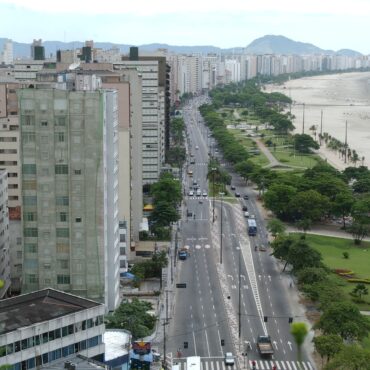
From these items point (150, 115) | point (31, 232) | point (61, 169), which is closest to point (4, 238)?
point (31, 232)

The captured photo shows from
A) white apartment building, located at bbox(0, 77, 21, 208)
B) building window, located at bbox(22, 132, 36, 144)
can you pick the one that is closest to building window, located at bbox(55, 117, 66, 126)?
building window, located at bbox(22, 132, 36, 144)

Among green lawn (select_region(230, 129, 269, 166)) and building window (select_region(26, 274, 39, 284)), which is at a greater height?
green lawn (select_region(230, 129, 269, 166))

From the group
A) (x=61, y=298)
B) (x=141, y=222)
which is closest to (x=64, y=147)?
(x=61, y=298)

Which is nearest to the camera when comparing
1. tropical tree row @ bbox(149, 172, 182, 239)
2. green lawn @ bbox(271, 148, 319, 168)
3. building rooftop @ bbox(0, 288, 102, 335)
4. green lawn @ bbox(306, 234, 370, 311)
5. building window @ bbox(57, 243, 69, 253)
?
building rooftop @ bbox(0, 288, 102, 335)

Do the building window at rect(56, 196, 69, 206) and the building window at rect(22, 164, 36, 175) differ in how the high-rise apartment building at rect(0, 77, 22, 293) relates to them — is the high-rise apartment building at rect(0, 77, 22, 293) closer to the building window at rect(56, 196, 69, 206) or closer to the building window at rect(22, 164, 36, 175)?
the building window at rect(56, 196, 69, 206)

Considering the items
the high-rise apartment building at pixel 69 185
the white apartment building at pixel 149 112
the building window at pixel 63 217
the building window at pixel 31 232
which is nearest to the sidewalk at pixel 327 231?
the white apartment building at pixel 149 112

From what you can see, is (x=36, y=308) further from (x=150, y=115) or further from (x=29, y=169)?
(x=150, y=115)

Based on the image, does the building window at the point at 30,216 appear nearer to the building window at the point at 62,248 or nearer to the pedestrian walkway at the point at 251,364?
the building window at the point at 62,248
